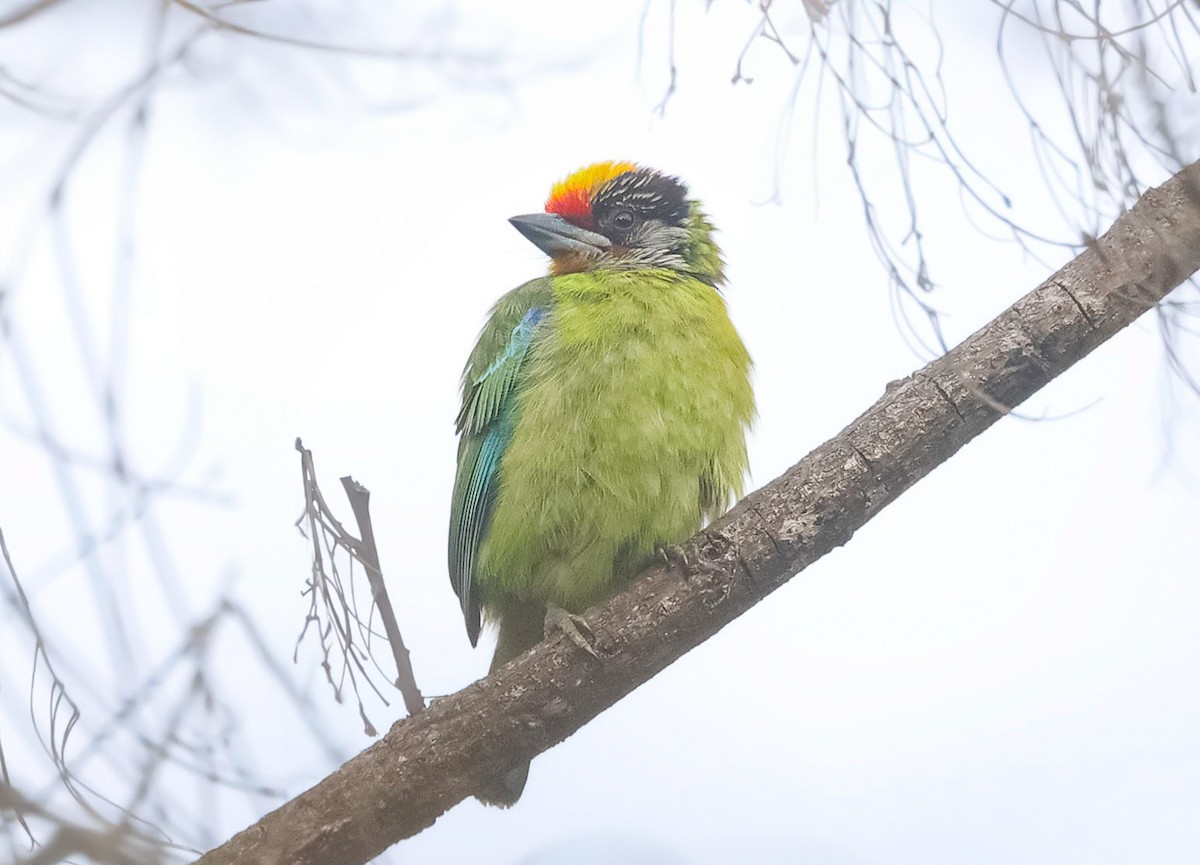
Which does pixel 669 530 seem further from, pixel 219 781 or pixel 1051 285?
pixel 219 781

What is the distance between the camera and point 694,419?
3398mm

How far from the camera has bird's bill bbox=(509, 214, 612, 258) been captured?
4133 millimetres

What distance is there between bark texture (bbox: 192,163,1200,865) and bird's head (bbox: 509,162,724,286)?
1.16 m

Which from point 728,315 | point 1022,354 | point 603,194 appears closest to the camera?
point 1022,354

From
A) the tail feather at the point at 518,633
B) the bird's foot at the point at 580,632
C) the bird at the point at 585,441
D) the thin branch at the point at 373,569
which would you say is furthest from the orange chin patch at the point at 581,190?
the thin branch at the point at 373,569

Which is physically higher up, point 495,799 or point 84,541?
point 84,541

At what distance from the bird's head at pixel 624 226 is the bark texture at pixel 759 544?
116cm

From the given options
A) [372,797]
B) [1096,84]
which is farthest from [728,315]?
[372,797]

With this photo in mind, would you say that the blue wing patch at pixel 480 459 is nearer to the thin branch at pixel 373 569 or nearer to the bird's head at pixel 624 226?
the bird's head at pixel 624 226

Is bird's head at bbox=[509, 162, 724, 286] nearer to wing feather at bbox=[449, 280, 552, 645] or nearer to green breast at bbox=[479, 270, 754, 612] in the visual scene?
wing feather at bbox=[449, 280, 552, 645]

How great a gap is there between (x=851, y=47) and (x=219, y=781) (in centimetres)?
197

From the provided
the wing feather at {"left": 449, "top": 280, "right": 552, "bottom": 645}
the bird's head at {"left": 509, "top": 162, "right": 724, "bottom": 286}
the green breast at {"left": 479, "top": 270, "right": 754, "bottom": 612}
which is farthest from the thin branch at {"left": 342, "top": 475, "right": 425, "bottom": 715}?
the bird's head at {"left": 509, "top": 162, "right": 724, "bottom": 286}

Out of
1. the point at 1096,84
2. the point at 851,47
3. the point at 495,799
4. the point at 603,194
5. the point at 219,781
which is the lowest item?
the point at 495,799

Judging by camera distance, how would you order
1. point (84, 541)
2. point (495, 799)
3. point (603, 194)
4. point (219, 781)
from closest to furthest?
point (84, 541) → point (219, 781) → point (495, 799) → point (603, 194)
